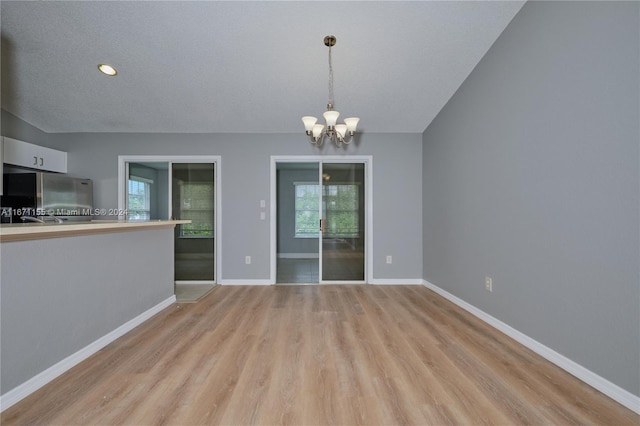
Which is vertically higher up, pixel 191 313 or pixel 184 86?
pixel 184 86

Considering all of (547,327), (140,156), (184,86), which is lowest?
(547,327)

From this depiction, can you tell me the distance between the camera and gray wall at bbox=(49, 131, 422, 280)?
4.11 m

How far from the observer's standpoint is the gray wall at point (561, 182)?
155 cm

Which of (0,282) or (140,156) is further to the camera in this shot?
(140,156)

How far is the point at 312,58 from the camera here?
2.83 meters

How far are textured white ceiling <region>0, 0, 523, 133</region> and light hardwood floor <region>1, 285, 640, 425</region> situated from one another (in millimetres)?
Answer: 2711

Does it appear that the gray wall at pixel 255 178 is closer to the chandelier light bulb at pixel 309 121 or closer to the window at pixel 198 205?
the window at pixel 198 205

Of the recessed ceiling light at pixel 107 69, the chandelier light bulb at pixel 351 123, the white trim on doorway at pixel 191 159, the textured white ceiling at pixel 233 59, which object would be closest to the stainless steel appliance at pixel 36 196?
the white trim on doorway at pixel 191 159

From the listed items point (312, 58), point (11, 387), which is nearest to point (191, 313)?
point (11, 387)

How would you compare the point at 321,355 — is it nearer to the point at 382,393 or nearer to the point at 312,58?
the point at 382,393

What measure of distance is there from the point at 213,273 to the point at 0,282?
9.26 feet

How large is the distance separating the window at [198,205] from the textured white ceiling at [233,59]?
98 cm

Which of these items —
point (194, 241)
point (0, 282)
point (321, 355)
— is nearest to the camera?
point (0, 282)

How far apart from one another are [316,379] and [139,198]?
410 centimetres
